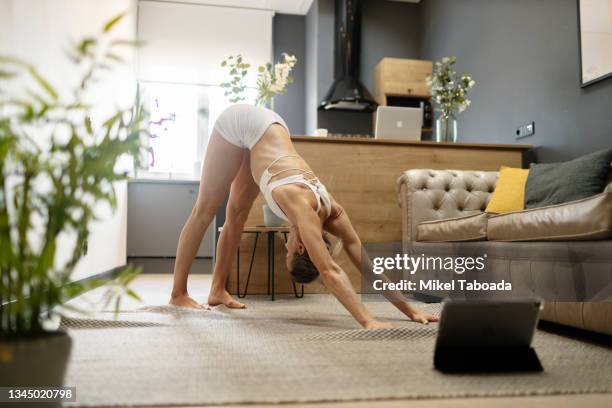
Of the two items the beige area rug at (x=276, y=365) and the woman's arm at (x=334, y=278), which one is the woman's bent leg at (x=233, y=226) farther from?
the woman's arm at (x=334, y=278)

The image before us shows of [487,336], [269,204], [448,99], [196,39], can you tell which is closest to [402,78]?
[448,99]

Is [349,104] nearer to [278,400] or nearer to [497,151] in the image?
[497,151]

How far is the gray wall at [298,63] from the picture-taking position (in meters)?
6.65

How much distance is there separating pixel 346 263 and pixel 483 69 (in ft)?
8.47

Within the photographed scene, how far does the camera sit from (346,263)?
3580mm

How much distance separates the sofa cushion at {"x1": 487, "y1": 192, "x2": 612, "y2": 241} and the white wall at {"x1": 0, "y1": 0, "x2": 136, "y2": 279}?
157 cm

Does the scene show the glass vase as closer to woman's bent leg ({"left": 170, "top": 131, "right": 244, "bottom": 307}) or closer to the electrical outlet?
the electrical outlet

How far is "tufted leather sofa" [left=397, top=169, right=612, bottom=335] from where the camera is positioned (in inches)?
68.5

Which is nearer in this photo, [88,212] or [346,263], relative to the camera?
[88,212]

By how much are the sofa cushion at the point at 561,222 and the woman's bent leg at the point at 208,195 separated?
1273 millimetres

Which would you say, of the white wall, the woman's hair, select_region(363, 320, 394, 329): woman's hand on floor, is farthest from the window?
select_region(363, 320, 394, 329): woman's hand on floor

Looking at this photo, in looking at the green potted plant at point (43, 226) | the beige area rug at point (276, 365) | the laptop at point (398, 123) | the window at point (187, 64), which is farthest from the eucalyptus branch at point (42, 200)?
the window at point (187, 64)

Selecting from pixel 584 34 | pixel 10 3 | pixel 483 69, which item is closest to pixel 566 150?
pixel 584 34

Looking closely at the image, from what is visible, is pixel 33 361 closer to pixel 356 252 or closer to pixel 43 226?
pixel 43 226
